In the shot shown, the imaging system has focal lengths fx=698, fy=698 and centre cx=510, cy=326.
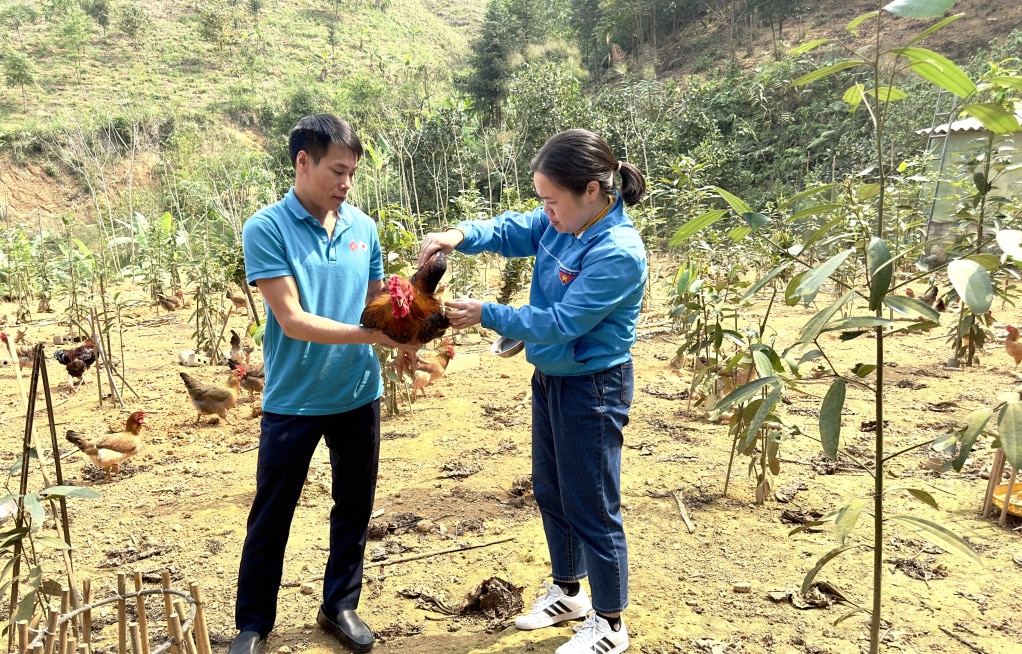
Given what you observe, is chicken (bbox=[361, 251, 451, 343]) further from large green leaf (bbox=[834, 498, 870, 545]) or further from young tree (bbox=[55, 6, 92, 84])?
young tree (bbox=[55, 6, 92, 84])

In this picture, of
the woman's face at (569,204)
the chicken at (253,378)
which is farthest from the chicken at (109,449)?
the woman's face at (569,204)

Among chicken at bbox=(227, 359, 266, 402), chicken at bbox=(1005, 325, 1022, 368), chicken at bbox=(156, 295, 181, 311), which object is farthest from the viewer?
chicken at bbox=(156, 295, 181, 311)

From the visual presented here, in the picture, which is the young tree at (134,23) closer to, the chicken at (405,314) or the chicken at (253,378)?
the chicken at (253,378)

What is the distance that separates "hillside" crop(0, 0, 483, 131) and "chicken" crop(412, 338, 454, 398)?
2379 centimetres

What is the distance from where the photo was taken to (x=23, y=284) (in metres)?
10.4

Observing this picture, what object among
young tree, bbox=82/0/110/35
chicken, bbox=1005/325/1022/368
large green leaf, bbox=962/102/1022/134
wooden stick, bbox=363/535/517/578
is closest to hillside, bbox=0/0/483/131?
young tree, bbox=82/0/110/35

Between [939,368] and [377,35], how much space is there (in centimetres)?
3982

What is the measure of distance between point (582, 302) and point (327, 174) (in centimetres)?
93

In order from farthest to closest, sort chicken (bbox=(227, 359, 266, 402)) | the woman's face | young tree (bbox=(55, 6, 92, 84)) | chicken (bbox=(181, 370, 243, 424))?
young tree (bbox=(55, 6, 92, 84)) < chicken (bbox=(227, 359, 266, 402)) < chicken (bbox=(181, 370, 243, 424)) < the woman's face

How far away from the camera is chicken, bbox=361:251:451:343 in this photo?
2256mm

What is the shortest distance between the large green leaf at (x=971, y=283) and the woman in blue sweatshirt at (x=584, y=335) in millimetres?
929

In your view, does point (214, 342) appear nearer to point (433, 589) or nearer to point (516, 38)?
point (433, 589)

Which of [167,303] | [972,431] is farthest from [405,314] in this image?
[167,303]

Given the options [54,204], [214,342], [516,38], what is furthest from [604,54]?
[214,342]
